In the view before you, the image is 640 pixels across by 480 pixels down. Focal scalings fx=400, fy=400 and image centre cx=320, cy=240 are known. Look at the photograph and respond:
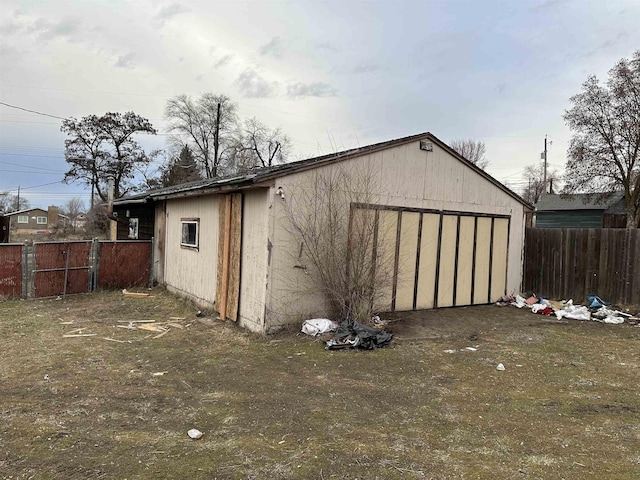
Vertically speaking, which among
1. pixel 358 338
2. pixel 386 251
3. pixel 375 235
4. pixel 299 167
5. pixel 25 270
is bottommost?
pixel 358 338

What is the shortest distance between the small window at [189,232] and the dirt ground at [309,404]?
243 centimetres

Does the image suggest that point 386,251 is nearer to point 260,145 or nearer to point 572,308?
point 572,308

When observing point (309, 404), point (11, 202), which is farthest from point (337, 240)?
point (11, 202)

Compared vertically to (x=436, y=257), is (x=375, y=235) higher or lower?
higher

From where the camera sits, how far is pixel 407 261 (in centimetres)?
789

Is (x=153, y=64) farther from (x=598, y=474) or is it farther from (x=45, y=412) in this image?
(x=598, y=474)

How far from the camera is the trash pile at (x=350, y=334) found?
5758 mm

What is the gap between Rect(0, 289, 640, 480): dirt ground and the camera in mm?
2812

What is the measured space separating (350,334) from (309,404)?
218cm

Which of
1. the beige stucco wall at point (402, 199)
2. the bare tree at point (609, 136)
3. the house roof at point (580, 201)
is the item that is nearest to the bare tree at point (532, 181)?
the house roof at point (580, 201)

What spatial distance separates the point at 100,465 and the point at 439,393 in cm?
313

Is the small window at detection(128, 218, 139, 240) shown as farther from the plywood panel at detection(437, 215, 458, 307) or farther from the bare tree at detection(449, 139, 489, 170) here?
the bare tree at detection(449, 139, 489, 170)

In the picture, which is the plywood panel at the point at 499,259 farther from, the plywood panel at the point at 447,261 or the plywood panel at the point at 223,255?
the plywood panel at the point at 223,255

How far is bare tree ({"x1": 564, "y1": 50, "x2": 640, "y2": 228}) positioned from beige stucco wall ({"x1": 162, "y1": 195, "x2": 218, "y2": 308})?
18.9m
